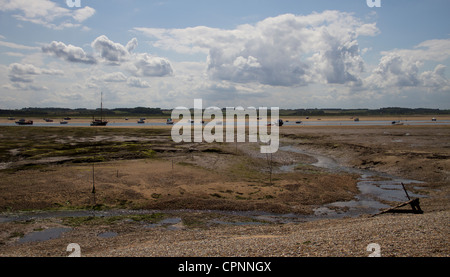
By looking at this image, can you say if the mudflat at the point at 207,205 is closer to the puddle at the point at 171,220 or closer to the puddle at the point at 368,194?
the puddle at the point at 171,220

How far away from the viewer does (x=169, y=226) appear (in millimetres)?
20719

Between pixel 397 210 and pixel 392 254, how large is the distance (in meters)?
12.0

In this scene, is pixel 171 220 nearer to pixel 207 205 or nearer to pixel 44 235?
pixel 207 205

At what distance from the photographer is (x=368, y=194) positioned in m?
29.8

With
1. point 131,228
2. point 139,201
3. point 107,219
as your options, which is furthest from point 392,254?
point 139,201

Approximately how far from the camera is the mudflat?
1405cm

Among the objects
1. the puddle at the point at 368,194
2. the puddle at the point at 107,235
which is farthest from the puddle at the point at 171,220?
the puddle at the point at 368,194

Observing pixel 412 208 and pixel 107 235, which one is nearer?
pixel 107 235

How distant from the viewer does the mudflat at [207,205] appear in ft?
46.1

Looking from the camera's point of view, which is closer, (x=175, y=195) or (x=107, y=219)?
(x=107, y=219)

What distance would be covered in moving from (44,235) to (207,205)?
1167 centimetres

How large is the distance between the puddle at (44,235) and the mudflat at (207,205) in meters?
0.20

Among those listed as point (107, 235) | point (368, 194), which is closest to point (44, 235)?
point (107, 235)
